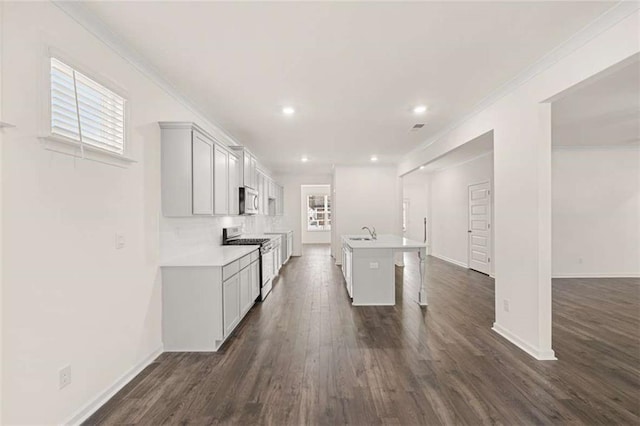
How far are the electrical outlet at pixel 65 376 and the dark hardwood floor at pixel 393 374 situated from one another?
37 cm

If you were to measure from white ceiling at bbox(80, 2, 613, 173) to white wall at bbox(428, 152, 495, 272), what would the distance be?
138 inches

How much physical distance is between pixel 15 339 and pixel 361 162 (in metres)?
6.95

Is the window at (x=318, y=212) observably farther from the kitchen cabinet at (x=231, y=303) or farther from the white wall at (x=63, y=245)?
the white wall at (x=63, y=245)

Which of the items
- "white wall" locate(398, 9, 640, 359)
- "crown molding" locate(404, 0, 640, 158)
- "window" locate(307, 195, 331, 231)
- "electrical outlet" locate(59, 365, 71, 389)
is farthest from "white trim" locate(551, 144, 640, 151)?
"window" locate(307, 195, 331, 231)

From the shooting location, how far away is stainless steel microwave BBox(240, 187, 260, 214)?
4746mm

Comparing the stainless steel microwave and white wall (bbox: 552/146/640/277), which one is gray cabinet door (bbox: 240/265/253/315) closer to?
the stainless steel microwave

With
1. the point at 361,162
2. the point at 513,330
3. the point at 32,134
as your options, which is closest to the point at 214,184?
the point at 32,134

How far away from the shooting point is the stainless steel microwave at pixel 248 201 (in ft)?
15.6

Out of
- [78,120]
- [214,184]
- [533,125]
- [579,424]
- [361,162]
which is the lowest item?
[579,424]

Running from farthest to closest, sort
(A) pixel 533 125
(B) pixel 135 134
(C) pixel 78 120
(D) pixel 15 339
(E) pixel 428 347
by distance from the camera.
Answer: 1. (E) pixel 428 347
2. (A) pixel 533 125
3. (B) pixel 135 134
4. (C) pixel 78 120
5. (D) pixel 15 339

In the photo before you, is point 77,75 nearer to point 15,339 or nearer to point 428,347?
point 15,339

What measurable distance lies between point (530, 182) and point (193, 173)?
11.4 ft

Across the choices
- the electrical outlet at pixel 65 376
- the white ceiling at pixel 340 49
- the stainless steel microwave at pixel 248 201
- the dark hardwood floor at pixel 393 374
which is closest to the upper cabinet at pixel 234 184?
the stainless steel microwave at pixel 248 201

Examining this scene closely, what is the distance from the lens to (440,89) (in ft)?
10.5
